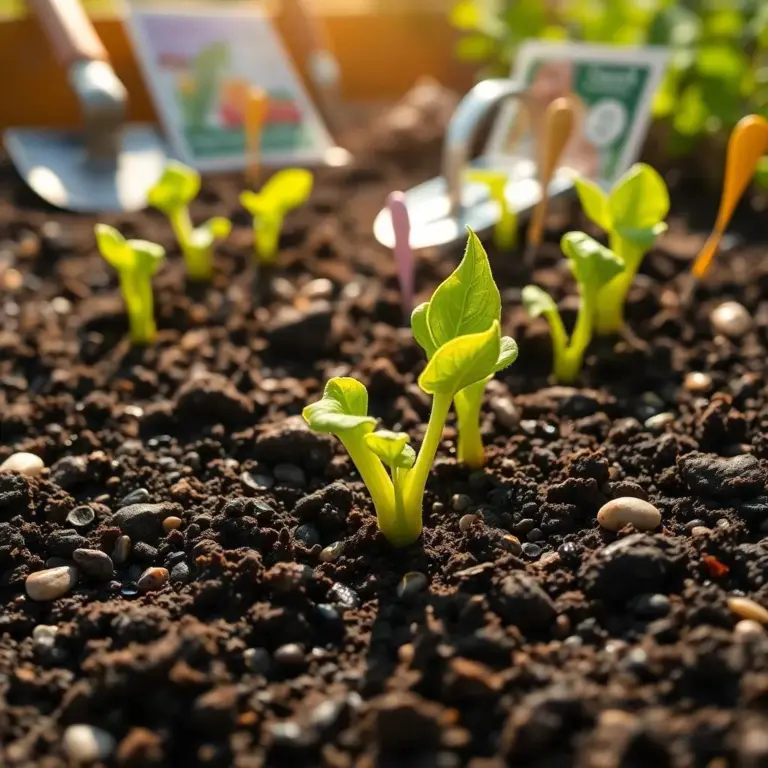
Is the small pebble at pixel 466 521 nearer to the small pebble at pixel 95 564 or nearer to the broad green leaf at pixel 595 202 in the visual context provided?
the small pebble at pixel 95 564

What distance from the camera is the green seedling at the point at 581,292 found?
1250 mm

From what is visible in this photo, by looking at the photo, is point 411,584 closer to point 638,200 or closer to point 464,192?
point 638,200

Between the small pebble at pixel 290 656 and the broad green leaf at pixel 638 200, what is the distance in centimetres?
83

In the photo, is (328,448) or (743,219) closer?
(328,448)

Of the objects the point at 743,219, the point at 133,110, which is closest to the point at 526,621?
the point at 743,219

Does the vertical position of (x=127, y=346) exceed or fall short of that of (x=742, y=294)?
it falls short

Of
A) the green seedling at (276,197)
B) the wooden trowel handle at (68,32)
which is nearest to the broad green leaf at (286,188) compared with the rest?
the green seedling at (276,197)

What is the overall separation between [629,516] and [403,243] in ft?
2.08

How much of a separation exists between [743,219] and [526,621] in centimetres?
136

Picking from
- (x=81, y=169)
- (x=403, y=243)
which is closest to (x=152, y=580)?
(x=403, y=243)

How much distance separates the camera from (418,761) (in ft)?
2.61

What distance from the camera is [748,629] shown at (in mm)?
884

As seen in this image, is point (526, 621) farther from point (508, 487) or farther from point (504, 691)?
point (508, 487)

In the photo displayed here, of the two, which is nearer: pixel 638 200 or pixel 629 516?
pixel 629 516
